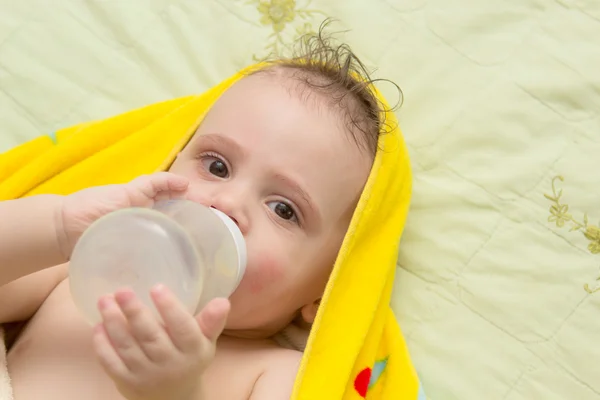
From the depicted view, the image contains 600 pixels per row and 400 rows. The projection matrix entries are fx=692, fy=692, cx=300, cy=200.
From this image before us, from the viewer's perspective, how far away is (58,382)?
1013 millimetres

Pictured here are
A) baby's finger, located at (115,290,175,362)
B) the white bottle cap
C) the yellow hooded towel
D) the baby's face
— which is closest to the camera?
baby's finger, located at (115,290,175,362)

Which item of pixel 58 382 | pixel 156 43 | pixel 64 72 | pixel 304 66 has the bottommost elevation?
pixel 58 382

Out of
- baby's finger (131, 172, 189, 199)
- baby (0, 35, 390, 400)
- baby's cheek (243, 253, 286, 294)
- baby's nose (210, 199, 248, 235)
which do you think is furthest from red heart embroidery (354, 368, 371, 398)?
baby's finger (131, 172, 189, 199)

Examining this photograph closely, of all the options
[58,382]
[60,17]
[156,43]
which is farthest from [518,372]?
[60,17]

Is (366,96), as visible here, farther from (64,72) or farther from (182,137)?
(64,72)

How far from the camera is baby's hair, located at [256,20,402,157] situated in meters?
1.18

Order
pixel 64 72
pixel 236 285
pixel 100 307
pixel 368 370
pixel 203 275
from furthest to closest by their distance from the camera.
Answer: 1. pixel 64 72
2. pixel 368 370
3. pixel 236 285
4. pixel 203 275
5. pixel 100 307

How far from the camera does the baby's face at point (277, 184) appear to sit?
1.03 meters

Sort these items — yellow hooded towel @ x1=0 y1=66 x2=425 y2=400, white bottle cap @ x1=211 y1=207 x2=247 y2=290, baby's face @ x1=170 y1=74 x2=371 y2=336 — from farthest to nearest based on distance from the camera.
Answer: yellow hooded towel @ x1=0 y1=66 x2=425 y2=400
baby's face @ x1=170 y1=74 x2=371 y2=336
white bottle cap @ x1=211 y1=207 x2=247 y2=290

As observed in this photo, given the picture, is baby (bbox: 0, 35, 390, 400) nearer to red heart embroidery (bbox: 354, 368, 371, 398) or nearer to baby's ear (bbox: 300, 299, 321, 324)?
baby's ear (bbox: 300, 299, 321, 324)

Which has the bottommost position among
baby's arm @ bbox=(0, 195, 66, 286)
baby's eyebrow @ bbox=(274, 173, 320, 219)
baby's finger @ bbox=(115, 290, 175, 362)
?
baby's arm @ bbox=(0, 195, 66, 286)

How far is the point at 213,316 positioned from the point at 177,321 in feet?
0.13

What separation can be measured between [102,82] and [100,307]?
0.83 metres

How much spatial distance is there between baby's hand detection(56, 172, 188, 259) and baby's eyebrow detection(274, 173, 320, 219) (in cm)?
18
